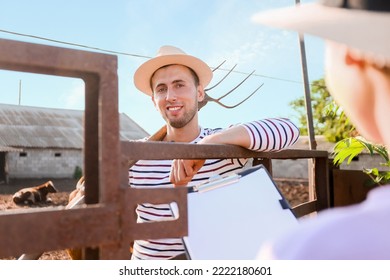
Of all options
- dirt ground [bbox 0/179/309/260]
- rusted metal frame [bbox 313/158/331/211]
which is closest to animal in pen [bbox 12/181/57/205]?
dirt ground [bbox 0/179/309/260]

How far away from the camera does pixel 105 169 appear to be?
851 mm

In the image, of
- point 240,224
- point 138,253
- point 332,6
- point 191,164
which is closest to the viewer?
point 332,6

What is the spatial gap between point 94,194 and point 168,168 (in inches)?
56.3

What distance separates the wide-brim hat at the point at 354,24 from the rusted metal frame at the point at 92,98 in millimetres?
398

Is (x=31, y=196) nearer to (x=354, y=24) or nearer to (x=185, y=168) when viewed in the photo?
(x=185, y=168)

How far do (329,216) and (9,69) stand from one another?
0.63 m

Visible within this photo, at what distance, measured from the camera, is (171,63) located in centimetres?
257

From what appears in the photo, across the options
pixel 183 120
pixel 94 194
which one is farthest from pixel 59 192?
pixel 94 194

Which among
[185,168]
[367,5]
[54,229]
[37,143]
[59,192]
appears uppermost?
[37,143]

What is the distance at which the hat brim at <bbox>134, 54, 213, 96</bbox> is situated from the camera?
2531 mm

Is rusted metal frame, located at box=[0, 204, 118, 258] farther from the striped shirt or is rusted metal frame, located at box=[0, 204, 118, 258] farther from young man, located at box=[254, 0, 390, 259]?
the striped shirt

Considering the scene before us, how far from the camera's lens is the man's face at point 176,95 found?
2490 millimetres
